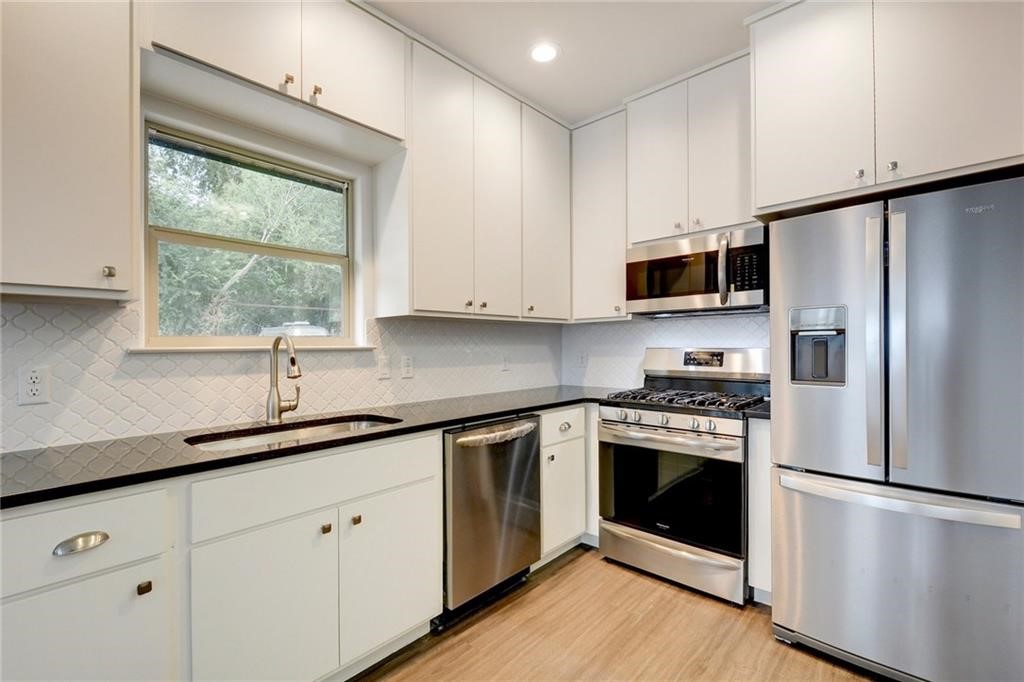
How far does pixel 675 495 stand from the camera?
2395 millimetres

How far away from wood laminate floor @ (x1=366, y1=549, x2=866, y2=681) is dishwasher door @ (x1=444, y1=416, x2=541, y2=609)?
0.18 metres

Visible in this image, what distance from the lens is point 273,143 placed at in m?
2.10

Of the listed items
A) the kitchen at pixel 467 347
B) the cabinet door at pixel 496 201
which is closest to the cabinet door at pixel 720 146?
the kitchen at pixel 467 347

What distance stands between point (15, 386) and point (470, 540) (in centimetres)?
170

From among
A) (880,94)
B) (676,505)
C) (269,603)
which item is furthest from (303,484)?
(880,94)

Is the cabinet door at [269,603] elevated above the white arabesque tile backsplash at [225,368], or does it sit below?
below

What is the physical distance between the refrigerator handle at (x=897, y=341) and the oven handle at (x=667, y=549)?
3.04 feet

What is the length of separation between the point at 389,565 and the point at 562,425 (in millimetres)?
1196

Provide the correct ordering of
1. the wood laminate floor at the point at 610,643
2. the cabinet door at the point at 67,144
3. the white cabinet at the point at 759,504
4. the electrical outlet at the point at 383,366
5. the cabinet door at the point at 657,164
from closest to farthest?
the cabinet door at the point at 67,144 → the wood laminate floor at the point at 610,643 → the white cabinet at the point at 759,504 → the electrical outlet at the point at 383,366 → the cabinet door at the point at 657,164

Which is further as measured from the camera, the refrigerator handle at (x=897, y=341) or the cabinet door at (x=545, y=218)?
the cabinet door at (x=545, y=218)

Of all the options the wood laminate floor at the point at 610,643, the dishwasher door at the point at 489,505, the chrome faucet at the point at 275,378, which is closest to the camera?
the wood laminate floor at the point at 610,643

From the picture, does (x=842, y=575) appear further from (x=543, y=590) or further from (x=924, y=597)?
(x=543, y=590)

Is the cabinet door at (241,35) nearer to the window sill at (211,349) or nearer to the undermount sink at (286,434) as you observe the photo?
the window sill at (211,349)

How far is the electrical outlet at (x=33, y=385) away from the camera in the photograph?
4.77ft
